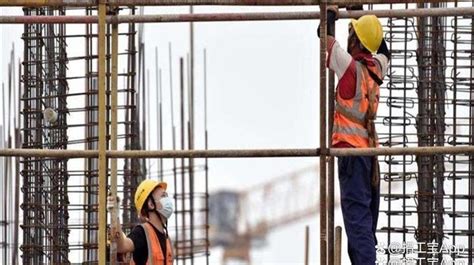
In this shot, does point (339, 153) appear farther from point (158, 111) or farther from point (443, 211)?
point (158, 111)

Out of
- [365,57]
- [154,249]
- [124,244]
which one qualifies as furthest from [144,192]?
[365,57]

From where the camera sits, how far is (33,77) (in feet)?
61.3

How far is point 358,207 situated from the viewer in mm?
14547

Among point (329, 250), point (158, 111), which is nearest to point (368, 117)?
point (329, 250)

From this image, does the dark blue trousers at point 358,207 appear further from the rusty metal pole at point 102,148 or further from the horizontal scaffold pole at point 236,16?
the rusty metal pole at point 102,148

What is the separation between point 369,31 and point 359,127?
79 centimetres

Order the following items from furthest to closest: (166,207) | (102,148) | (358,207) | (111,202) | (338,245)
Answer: (166,207)
(358,207)
(338,245)
(102,148)
(111,202)

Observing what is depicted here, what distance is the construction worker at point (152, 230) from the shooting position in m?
14.7

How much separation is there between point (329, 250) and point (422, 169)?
4824mm

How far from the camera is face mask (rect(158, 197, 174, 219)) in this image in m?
15.0

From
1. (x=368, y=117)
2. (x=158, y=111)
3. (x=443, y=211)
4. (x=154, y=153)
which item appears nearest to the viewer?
(x=154, y=153)

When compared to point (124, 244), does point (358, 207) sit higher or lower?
higher

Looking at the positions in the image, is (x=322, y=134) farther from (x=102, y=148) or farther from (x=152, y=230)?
(x=152, y=230)

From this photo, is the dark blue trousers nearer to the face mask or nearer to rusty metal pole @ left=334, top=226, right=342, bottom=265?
rusty metal pole @ left=334, top=226, right=342, bottom=265
